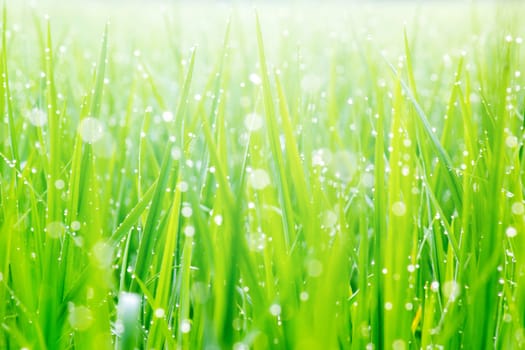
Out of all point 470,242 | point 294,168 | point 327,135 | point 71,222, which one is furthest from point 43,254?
point 327,135

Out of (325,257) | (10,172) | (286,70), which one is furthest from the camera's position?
(286,70)

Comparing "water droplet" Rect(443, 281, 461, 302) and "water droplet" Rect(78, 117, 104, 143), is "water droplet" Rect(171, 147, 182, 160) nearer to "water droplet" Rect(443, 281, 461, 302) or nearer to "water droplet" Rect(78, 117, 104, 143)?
"water droplet" Rect(78, 117, 104, 143)

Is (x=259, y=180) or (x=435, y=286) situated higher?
(x=259, y=180)

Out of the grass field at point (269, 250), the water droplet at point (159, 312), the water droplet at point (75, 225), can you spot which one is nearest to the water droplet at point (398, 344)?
the grass field at point (269, 250)

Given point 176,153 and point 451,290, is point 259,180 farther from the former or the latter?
point 451,290

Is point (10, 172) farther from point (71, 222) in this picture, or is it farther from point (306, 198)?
point (306, 198)

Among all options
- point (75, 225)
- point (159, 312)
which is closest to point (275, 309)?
point (159, 312)

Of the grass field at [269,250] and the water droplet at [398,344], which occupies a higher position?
the grass field at [269,250]

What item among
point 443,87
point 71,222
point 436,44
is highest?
point 436,44

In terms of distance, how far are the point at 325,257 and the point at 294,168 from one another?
99mm

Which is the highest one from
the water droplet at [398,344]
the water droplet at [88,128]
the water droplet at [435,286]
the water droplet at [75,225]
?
the water droplet at [88,128]

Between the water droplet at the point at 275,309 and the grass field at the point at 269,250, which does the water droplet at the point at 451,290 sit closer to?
the grass field at the point at 269,250

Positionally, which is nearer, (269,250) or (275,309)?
(275,309)

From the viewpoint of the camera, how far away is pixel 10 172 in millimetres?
831
